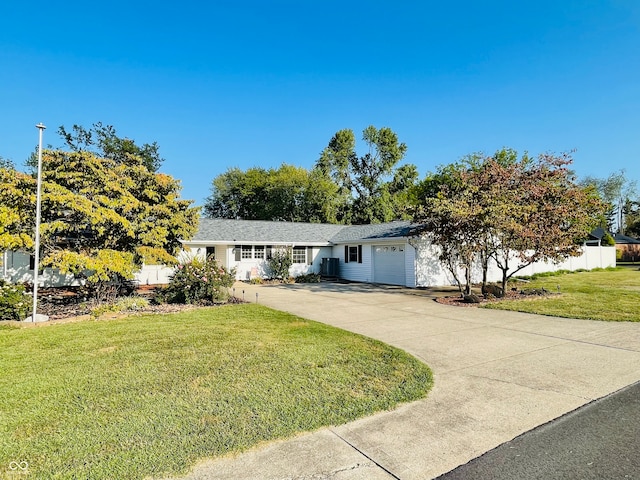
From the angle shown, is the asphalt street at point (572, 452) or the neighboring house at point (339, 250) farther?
the neighboring house at point (339, 250)

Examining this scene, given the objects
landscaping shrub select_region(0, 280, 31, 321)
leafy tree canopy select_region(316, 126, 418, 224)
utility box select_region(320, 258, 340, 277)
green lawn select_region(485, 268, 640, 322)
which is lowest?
green lawn select_region(485, 268, 640, 322)

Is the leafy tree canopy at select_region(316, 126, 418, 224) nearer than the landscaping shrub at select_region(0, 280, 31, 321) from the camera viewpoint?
No

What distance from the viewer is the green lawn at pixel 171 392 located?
122 inches

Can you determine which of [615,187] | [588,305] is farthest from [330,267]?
[615,187]

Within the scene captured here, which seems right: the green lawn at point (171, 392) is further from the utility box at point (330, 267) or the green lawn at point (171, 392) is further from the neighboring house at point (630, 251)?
the neighboring house at point (630, 251)

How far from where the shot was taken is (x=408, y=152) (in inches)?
1661

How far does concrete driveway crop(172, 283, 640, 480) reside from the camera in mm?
2996

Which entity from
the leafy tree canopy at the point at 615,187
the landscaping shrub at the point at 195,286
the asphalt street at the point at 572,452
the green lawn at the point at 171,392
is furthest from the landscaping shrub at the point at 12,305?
the leafy tree canopy at the point at 615,187

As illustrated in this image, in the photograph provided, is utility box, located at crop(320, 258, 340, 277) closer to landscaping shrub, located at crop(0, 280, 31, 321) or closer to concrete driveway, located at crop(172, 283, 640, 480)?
concrete driveway, located at crop(172, 283, 640, 480)

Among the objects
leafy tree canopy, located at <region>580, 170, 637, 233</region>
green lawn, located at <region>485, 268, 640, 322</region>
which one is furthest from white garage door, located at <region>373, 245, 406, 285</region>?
A: leafy tree canopy, located at <region>580, 170, 637, 233</region>

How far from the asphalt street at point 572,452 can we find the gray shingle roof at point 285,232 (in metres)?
15.0

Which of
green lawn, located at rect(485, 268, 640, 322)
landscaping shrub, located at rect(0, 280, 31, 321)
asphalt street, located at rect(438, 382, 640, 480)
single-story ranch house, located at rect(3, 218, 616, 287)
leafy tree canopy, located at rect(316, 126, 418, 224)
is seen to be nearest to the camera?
asphalt street, located at rect(438, 382, 640, 480)

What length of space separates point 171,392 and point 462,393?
3.63 m

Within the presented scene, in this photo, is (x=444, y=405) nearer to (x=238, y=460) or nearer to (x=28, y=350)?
(x=238, y=460)
